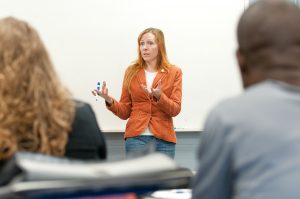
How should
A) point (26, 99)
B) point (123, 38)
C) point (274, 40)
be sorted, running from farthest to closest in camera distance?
point (123, 38) → point (26, 99) → point (274, 40)

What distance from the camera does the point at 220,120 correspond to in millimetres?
982

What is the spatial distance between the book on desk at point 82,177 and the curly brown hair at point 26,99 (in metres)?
0.32

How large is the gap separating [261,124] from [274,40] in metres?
0.20

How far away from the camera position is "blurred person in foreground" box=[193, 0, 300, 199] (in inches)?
38.0

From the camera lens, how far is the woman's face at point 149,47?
3.29m

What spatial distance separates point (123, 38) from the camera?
376 cm

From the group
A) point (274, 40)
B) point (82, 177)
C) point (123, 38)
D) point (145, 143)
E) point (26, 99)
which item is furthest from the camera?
point (123, 38)

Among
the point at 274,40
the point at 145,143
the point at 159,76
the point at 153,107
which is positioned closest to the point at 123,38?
the point at 159,76

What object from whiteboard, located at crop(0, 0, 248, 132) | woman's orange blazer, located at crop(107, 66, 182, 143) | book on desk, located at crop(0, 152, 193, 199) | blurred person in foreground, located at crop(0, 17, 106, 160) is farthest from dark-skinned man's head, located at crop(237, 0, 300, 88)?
whiteboard, located at crop(0, 0, 248, 132)

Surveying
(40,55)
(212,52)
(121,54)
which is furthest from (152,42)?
(40,55)

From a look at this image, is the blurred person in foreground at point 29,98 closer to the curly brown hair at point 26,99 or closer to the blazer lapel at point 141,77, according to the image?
the curly brown hair at point 26,99

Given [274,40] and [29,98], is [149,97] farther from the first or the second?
[274,40]

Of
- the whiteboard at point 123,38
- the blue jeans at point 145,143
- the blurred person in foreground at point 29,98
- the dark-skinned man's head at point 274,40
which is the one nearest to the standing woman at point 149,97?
the blue jeans at point 145,143

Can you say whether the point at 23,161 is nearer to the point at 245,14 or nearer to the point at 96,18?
the point at 245,14
